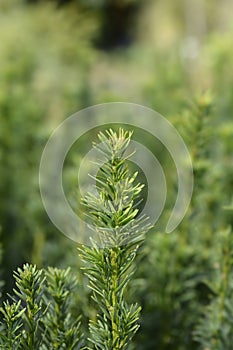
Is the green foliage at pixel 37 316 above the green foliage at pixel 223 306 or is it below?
below

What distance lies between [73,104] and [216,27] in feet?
4.73

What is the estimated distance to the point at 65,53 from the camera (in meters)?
0.88

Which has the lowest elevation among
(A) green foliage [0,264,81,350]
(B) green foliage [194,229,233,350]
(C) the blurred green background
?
(A) green foliage [0,264,81,350]

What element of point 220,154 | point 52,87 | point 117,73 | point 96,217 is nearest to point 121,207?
point 96,217

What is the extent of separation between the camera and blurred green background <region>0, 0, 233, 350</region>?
34cm

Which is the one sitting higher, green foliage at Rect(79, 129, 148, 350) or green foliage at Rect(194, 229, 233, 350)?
green foliage at Rect(194, 229, 233, 350)

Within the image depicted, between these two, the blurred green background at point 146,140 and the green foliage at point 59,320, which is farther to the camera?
the blurred green background at point 146,140

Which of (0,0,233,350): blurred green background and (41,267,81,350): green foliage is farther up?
(0,0,233,350): blurred green background

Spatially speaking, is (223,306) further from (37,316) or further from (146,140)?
(146,140)

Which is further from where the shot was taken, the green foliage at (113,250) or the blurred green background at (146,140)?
the blurred green background at (146,140)

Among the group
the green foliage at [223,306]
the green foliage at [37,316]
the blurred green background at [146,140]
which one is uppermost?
the blurred green background at [146,140]

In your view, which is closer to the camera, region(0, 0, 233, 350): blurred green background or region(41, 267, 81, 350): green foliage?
region(41, 267, 81, 350): green foliage

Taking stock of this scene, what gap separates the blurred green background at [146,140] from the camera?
0.34 metres

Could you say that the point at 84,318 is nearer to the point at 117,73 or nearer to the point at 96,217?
the point at 96,217
